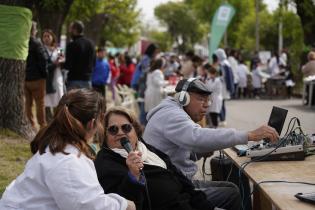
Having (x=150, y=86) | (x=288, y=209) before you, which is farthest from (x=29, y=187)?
(x=150, y=86)

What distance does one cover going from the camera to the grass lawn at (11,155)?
7348 millimetres

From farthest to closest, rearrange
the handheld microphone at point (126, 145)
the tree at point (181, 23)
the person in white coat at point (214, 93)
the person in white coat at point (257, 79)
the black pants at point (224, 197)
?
the tree at point (181, 23) → the person in white coat at point (257, 79) → the person in white coat at point (214, 93) → the black pants at point (224, 197) → the handheld microphone at point (126, 145)

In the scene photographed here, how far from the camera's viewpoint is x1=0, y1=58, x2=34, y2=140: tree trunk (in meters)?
9.14

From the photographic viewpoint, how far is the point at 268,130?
446 centimetres

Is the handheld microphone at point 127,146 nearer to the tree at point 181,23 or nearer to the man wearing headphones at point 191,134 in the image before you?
the man wearing headphones at point 191,134

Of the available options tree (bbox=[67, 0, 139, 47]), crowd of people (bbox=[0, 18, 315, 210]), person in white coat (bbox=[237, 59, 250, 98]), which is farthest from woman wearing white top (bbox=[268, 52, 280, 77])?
crowd of people (bbox=[0, 18, 315, 210])

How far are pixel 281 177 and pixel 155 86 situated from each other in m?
9.06

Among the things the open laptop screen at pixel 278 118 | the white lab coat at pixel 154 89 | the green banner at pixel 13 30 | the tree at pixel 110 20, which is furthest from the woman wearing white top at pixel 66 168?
the tree at pixel 110 20

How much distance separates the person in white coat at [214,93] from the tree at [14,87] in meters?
4.92

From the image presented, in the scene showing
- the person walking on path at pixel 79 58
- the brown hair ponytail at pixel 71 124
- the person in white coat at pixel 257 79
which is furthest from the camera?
the person in white coat at pixel 257 79

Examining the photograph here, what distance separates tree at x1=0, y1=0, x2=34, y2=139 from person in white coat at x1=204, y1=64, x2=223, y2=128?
492cm

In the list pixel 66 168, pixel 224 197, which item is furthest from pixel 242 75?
pixel 66 168

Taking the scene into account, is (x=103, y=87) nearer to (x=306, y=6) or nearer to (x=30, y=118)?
(x=30, y=118)

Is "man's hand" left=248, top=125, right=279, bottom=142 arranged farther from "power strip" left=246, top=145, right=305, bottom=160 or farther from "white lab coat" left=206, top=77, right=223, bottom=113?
"white lab coat" left=206, top=77, right=223, bottom=113
